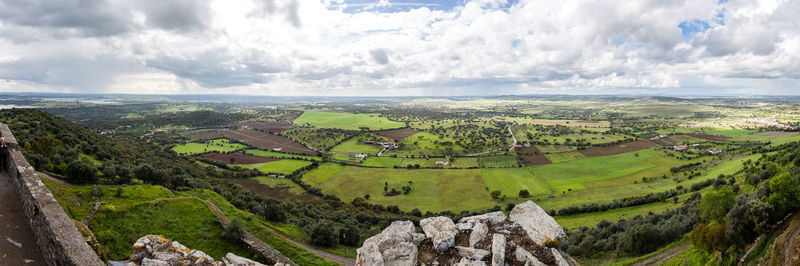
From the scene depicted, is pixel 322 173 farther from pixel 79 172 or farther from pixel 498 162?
pixel 79 172

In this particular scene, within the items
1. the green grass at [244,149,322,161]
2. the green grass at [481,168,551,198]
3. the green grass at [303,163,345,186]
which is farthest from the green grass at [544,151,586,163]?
the green grass at [244,149,322,161]

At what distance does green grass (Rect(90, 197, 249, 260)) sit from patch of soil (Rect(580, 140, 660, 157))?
4759 inches

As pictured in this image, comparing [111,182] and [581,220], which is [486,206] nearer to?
[581,220]

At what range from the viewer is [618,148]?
388 feet

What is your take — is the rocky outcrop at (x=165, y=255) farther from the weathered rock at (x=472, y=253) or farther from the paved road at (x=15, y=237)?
the weathered rock at (x=472, y=253)

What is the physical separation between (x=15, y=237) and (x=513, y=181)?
86738 mm

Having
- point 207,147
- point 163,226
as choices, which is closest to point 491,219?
point 163,226

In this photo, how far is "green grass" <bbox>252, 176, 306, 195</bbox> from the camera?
74.9 metres

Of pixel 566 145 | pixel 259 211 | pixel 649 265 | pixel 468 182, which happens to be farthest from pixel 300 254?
pixel 566 145

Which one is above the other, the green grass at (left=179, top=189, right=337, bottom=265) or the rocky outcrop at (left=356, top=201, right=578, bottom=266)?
the rocky outcrop at (left=356, top=201, right=578, bottom=266)

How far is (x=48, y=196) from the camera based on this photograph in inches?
551

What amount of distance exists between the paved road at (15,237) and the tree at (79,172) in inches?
654

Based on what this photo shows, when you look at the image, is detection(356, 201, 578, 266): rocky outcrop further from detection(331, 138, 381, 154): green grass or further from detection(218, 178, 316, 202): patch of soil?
detection(331, 138, 381, 154): green grass

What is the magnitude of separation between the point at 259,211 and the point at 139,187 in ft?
44.0
